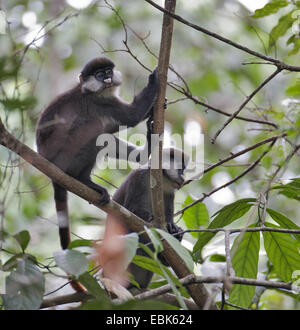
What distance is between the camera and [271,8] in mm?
2422

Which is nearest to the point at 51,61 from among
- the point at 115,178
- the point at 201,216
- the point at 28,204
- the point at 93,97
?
the point at 115,178

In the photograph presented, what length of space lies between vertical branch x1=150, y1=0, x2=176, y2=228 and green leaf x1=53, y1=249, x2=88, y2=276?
3.07 feet

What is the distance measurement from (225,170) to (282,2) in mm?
4283

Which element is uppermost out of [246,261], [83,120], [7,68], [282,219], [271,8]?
[83,120]

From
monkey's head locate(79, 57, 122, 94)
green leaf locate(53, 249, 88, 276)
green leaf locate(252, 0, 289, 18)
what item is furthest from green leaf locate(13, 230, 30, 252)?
monkey's head locate(79, 57, 122, 94)

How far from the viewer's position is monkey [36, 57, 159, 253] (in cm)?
344

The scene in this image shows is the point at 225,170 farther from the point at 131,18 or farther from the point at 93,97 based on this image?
the point at 93,97

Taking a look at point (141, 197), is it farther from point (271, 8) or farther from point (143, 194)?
point (271, 8)

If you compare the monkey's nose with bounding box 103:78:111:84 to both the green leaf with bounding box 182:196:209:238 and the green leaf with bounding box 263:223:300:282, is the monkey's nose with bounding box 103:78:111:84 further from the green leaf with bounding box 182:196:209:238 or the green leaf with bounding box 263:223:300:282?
the green leaf with bounding box 263:223:300:282

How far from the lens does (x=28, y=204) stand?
5.03 metres

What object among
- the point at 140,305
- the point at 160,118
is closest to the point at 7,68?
the point at 140,305

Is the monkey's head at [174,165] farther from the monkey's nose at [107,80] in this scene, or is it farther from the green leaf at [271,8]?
the green leaf at [271,8]

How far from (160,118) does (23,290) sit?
1120 mm

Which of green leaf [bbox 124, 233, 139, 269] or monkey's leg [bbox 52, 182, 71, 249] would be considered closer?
green leaf [bbox 124, 233, 139, 269]
